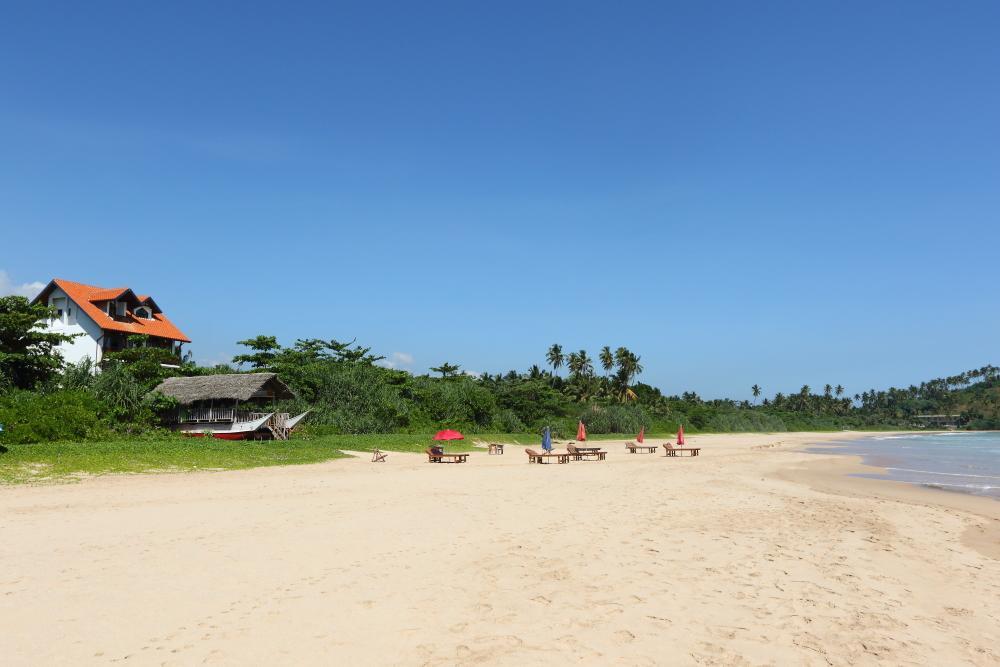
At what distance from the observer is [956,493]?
1980 centimetres

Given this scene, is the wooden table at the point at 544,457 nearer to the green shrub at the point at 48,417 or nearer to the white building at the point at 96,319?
the green shrub at the point at 48,417

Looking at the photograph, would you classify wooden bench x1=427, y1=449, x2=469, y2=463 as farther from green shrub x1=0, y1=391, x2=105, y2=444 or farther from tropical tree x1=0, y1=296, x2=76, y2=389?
tropical tree x1=0, y1=296, x2=76, y2=389

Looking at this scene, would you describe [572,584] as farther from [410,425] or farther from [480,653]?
[410,425]

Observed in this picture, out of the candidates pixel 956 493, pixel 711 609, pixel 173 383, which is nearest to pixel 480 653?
pixel 711 609

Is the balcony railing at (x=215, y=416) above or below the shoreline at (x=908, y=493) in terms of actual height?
above

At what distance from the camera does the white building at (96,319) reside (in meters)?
40.9

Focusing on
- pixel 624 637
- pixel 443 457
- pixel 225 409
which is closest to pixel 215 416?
pixel 225 409

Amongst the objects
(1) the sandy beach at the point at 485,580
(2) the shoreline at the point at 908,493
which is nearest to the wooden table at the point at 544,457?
(2) the shoreline at the point at 908,493

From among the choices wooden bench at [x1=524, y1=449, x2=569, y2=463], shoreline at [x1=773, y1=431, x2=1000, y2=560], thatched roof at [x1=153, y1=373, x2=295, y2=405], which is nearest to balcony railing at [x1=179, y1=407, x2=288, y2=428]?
thatched roof at [x1=153, y1=373, x2=295, y2=405]

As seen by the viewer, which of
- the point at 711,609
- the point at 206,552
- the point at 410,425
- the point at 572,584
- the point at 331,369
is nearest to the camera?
the point at 711,609

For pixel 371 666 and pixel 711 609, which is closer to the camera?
pixel 371 666

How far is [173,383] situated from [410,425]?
48.8ft

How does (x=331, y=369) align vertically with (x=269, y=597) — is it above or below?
above

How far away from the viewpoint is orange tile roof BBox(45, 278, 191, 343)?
4150 centimetres
